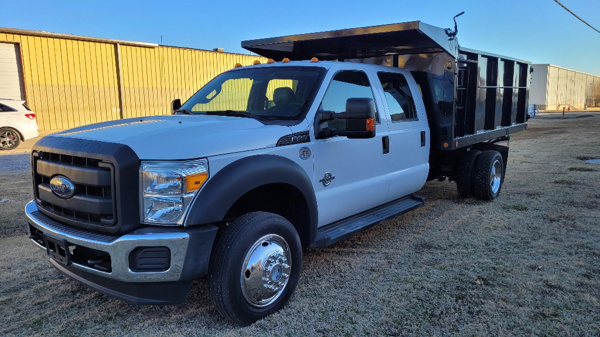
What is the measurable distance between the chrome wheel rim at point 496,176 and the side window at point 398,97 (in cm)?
226

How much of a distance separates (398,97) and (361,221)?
1562 mm

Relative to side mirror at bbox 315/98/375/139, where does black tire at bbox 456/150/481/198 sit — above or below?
below

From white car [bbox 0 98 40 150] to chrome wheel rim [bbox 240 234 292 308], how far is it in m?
13.2

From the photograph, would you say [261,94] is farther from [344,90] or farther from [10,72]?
[10,72]

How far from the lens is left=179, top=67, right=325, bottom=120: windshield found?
3.84 meters

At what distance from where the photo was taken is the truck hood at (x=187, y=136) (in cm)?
276

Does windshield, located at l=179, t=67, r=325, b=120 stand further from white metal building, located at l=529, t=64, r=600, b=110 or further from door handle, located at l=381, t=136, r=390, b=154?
white metal building, located at l=529, t=64, r=600, b=110

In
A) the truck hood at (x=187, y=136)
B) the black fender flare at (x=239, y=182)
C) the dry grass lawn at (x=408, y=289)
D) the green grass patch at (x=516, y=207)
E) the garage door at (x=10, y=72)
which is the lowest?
the dry grass lawn at (x=408, y=289)

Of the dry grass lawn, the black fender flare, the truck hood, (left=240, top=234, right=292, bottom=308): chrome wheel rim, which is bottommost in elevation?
the dry grass lawn

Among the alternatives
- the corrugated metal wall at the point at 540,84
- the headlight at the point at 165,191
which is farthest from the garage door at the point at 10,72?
the corrugated metal wall at the point at 540,84

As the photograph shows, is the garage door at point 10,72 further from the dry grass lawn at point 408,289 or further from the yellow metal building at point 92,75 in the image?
the dry grass lawn at point 408,289

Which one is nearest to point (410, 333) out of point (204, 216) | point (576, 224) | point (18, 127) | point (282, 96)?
point (204, 216)

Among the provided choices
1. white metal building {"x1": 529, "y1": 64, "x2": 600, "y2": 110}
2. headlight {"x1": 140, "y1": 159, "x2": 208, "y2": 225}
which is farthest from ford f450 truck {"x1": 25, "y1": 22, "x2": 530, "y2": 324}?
white metal building {"x1": 529, "y1": 64, "x2": 600, "y2": 110}

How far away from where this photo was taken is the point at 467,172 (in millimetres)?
6531
